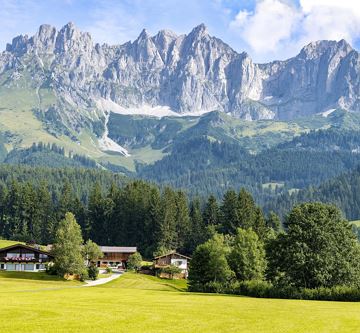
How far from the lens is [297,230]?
84.1 m

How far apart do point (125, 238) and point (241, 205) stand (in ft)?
148

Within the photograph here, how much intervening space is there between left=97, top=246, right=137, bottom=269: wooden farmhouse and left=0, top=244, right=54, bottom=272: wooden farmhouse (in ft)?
99.5

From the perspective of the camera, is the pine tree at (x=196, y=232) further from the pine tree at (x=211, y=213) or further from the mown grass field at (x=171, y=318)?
the mown grass field at (x=171, y=318)

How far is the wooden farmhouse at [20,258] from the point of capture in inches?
5517

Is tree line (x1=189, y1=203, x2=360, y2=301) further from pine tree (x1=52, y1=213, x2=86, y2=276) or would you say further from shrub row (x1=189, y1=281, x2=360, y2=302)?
pine tree (x1=52, y1=213, x2=86, y2=276)

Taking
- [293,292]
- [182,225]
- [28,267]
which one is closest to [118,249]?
[182,225]

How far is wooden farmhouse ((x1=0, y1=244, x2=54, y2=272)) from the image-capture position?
460 feet

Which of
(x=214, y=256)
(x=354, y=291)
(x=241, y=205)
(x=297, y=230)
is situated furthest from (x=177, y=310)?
(x=241, y=205)

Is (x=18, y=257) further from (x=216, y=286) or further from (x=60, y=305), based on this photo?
(x=60, y=305)

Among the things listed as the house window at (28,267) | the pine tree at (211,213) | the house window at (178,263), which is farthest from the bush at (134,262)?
the pine tree at (211,213)

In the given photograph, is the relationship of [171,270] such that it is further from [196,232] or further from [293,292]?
[293,292]

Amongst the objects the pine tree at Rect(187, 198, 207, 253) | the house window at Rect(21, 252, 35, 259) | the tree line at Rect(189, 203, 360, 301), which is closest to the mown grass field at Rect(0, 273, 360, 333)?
the tree line at Rect(189, 203, 360, 301)

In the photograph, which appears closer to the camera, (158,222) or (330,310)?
(330,310)

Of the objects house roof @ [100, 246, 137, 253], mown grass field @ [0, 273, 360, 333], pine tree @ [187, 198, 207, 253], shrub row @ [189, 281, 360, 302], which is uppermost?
pine tree @ [187, 198, 207, 253]
